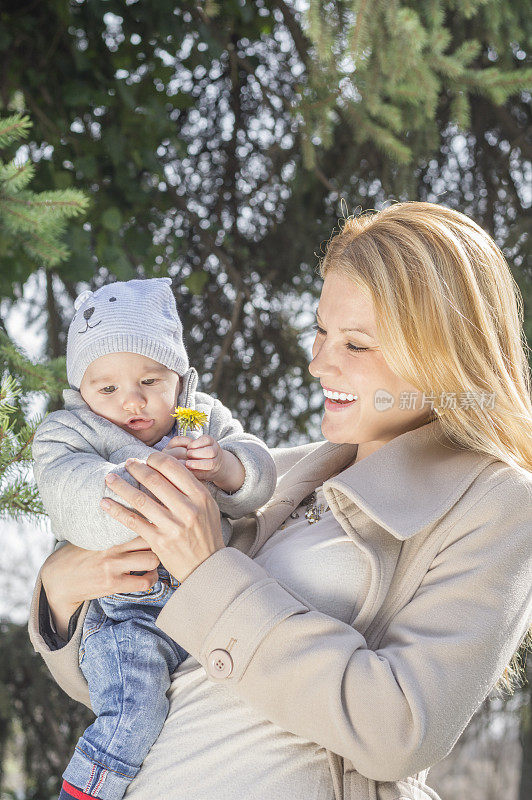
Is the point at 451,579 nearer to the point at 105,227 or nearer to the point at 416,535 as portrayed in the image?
the point at 416,535

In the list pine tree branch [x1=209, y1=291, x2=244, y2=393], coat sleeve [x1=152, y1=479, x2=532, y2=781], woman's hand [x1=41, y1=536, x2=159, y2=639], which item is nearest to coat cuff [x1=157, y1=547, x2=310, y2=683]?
coat sleeve [x1=152, y1=479, x2=532, y2=781]

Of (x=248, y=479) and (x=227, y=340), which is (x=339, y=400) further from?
(x=227, y=340)

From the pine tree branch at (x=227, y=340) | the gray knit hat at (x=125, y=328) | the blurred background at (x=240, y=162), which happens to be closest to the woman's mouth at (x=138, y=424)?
Answer: the gray knit hat at (x=125, y=328)

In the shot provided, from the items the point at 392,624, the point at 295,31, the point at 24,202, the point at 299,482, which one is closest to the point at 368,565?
the point at 392,624

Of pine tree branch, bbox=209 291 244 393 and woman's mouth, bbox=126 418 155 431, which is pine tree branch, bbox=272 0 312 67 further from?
woman's mouth, bbox=126 418 155 431

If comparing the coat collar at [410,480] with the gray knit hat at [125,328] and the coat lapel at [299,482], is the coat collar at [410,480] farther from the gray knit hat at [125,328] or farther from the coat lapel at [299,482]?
the gray knit hat at [125,328]

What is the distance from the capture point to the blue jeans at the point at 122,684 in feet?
5.26

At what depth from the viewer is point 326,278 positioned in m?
1.88

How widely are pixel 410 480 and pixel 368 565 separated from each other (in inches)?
7.2

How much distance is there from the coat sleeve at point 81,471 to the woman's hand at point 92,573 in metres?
0.04

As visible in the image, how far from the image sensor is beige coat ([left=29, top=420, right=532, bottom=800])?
1393mm

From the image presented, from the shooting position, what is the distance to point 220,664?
1.47 metres

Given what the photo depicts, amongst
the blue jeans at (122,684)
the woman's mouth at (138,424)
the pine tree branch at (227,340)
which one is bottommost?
the pine tree branch at (227,340)

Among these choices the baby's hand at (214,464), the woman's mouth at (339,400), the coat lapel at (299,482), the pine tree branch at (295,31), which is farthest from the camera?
the pine tree branch at (295,31)
